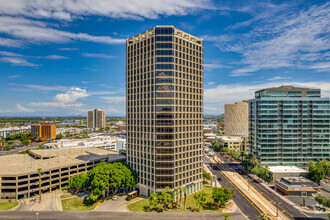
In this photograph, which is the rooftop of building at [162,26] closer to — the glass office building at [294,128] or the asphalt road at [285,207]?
the glass office building at [294,128]

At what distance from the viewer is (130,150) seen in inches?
4291

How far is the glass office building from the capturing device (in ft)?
453

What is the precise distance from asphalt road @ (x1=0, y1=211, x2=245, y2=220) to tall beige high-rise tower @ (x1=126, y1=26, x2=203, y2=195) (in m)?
15.0

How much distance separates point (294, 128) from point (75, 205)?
481 ft

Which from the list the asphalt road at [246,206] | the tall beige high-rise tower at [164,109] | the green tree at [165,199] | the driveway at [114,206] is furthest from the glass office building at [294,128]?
the driveway at [114,206]

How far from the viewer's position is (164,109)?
95.9 meters

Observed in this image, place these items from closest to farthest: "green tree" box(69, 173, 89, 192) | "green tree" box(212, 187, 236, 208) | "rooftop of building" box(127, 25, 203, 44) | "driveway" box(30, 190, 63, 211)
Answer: "driveway" box(30, 190, 63, 211), "green tree" box(212, 187, 236, 208), "green tree" box(69, 173, 89, 192), "rooftop of building" box(127, 25, 203, 44)

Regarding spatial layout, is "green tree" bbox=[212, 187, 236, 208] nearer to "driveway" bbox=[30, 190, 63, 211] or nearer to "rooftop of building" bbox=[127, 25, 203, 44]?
"driveway" bbox=[30, 190, 63, 211]

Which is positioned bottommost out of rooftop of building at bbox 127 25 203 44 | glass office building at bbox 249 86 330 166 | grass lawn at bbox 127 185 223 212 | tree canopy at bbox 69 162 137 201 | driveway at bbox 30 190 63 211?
grass lawn at bbox 127 185 223 212

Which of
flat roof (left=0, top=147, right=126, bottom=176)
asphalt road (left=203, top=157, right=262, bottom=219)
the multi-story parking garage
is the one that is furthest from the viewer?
flat roof (left=0, top=147, right=126, bottom=176)

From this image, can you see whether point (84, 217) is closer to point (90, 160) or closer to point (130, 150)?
point (130, 150)

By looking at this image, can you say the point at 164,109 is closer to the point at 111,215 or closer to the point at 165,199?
the point at 165,199

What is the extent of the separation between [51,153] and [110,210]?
84.2 metres

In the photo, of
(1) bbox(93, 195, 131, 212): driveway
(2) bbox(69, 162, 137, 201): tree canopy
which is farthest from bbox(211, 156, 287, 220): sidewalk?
(1) bbox(93, 195, 131, 212): driveway
